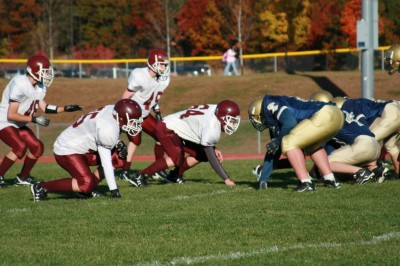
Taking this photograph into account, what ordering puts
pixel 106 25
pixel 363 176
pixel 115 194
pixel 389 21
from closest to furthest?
1. pixel 115 194
2. pixel 363 176
3. pixel 389 21
4. pixel 106 25

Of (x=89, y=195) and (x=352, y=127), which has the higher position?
(x=352, y=127)

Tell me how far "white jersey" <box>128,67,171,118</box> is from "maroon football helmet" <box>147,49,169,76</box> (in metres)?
0.17

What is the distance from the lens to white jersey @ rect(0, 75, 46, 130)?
11164 mm

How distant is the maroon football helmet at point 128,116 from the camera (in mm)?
8930

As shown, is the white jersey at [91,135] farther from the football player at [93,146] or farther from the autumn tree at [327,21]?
the autumn tree at [327,21]

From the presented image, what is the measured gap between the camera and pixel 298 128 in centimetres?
928

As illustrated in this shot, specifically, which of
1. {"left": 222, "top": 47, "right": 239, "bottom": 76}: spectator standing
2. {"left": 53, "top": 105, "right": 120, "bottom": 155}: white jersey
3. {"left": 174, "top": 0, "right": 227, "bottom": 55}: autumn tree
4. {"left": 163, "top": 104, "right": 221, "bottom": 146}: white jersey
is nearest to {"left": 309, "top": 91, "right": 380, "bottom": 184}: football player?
{"left": 163, "top": 104, "right": 221, "bottom": 146}: white jersey

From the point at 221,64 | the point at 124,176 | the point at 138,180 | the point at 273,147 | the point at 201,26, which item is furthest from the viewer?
Answer: the point at 201,26

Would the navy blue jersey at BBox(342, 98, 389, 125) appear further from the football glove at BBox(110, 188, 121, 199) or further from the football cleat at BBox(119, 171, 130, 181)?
the football glove at BBox(110, 188, 121, 199)

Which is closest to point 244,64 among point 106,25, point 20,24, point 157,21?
point 157,21

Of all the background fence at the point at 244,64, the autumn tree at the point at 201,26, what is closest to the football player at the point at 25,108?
the background fence at the point at 244,64

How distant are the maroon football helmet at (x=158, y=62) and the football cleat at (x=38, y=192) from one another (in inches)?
121

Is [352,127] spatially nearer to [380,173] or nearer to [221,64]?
[380,173]

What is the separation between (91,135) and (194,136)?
1901 mm
